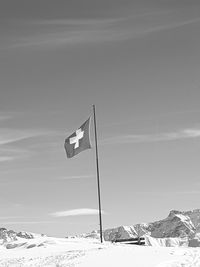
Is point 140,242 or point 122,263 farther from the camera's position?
point 140,242

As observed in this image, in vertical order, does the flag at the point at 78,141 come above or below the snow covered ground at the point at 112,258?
above

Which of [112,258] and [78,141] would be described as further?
[78,141]

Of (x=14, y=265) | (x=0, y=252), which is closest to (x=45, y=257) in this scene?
(x=14, y=265)

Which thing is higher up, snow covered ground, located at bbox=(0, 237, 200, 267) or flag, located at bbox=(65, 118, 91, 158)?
flag, located at bbox=(65, 118, 91, 158)

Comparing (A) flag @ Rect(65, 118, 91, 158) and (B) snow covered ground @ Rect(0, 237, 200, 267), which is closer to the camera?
(B) snow covered ground @ Rect(0, 237, 200, 267)

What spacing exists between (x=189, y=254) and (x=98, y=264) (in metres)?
4.93

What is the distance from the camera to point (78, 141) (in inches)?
1351

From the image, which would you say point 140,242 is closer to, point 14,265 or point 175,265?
point 14,265

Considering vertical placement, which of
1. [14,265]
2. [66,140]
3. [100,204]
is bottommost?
[14,265]

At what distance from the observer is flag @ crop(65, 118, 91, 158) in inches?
1329

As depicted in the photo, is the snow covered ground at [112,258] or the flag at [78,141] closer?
the snow covered ground at [112,258]

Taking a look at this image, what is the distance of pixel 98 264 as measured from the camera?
80.5 feet

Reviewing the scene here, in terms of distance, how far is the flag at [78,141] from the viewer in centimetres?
3375

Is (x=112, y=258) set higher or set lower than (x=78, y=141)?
lower
